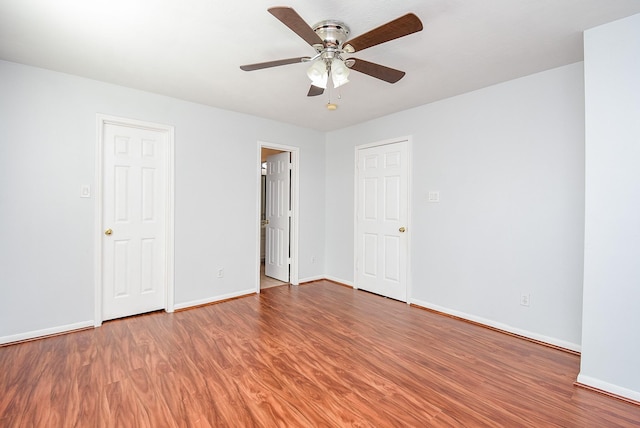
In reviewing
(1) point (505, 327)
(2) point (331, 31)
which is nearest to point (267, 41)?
(2) point (331, 31)

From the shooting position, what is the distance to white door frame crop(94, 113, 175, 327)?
10.1 ft

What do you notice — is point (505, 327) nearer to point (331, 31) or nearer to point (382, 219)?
point (382, 219)

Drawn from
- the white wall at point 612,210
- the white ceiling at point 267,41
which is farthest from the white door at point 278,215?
the white wall at point 612,210

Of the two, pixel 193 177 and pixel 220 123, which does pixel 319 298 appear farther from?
pixel 220 123

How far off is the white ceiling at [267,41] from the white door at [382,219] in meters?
1.01

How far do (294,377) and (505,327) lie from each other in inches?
87.2

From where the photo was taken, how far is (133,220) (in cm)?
337

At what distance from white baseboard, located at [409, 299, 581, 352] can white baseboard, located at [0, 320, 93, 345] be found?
365 centimetres

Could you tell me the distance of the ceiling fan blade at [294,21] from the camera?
1.51 meters

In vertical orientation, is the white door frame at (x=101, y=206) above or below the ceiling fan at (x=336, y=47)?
below

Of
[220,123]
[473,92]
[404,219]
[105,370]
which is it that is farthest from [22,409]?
[473,92]

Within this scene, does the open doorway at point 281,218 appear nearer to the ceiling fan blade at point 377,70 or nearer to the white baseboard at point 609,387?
the ceiling fan blade at point 377,70

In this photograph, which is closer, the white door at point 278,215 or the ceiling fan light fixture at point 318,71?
the ceiling fan light fixture at point 318,71

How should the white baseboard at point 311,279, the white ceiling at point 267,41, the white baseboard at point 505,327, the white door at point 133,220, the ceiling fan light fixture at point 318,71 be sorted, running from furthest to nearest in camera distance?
1. the white baseboard at point 311,279
2. the white door at point 133,220
3. the white baseboard at point 505,327
4. the ceiling fan light fixture at point 318,71
5. the white ceiling at point 267,41
